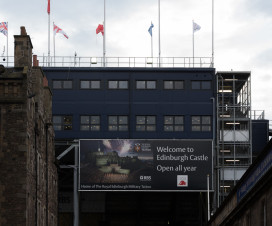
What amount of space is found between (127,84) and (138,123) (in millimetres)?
4490

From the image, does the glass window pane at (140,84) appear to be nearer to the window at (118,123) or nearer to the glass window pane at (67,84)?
the window at (118,123)

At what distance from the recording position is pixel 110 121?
81875 millimetres

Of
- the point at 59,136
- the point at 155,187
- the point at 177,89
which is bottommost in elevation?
the point at 155,187

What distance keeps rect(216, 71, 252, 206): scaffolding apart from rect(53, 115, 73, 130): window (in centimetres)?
1623

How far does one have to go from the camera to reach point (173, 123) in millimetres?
81562

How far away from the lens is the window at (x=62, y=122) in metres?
81.2

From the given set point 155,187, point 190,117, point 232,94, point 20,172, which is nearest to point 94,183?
point 155,187

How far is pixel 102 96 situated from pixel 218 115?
1338cm

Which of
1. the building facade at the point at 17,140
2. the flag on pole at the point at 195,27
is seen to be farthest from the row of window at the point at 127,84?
the building facade at the point at 17,140

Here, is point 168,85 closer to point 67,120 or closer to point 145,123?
point 145,123

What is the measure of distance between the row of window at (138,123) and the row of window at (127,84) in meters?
3.23

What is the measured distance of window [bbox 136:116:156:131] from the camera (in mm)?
81625

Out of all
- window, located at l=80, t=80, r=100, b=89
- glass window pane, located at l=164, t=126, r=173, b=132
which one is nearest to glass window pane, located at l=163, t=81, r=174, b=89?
glass window pane, located at l=164, t=126, r=173, b=132

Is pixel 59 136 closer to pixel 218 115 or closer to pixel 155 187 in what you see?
pixel 155 187
